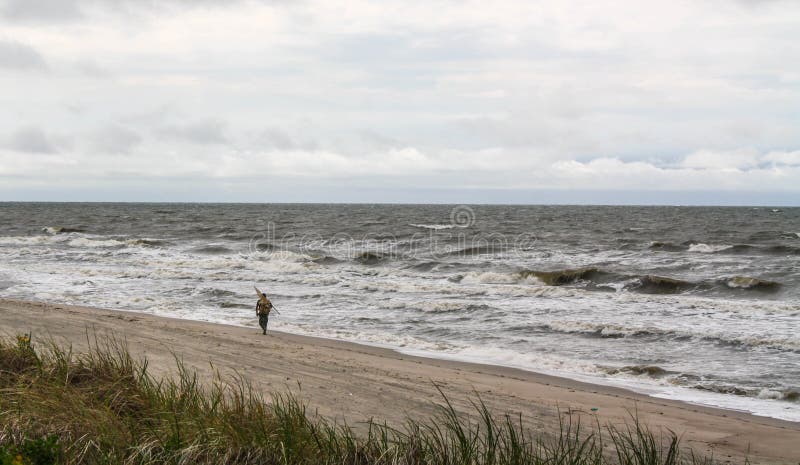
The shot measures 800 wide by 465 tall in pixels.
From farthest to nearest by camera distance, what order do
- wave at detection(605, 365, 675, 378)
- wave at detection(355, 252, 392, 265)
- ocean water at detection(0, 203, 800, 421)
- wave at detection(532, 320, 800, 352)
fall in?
wave at detection(355, 252, 392, 265) → wave at detection(532, 320, 800, 352) → ocean water at detection(0, 203, 800, 421) → wave at detection(605, 365, 675, 378)

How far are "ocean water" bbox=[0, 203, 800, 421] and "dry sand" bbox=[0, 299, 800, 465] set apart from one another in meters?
0.98

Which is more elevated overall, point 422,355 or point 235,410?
point 235,410

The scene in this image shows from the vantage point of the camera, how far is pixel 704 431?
285 inches

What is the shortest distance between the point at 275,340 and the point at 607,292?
12035 millimetres

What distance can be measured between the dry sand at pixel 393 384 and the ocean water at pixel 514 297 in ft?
3.22

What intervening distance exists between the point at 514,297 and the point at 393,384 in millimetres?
10853

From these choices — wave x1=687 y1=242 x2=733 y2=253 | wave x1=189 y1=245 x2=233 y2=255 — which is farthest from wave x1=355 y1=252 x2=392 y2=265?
wave x1=687 y1=242 x2=733 y2=253

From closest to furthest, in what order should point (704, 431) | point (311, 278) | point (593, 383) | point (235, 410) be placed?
point (235, 410) → point (704, 431) → point (593, 383) → point (311, 278)

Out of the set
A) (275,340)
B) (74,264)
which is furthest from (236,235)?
(275,340)

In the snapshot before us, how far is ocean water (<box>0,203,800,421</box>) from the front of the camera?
11.1 m

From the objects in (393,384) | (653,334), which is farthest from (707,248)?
(393,384)

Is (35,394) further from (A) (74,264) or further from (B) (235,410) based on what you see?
(A) (74,264)

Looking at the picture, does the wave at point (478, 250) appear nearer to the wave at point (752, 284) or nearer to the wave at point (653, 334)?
the wave at point (752, 284)

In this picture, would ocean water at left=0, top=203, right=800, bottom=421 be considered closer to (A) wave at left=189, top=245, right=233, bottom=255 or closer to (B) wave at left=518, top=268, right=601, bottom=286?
(B) wave at left=518, top=268, right=601, bottom=286
